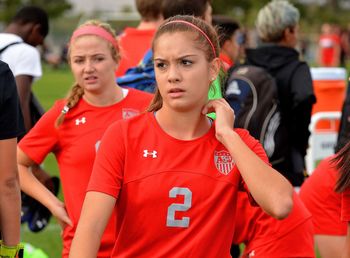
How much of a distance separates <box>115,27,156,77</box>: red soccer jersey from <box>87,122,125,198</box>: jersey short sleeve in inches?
109

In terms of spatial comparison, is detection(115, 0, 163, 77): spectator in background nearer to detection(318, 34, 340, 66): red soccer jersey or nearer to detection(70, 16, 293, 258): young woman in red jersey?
detection(70, 16, 293, 258): young woman in red jersey

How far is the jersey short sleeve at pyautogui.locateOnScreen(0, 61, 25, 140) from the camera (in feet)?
13.3

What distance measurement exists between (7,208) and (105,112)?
117 cm

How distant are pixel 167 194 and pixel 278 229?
1753mm

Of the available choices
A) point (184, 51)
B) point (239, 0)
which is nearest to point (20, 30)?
point (184, 51)

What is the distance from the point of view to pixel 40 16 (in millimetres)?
7461

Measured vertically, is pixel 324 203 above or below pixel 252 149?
below

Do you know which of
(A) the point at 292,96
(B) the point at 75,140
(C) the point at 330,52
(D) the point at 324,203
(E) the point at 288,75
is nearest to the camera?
(B) the point at 75,140

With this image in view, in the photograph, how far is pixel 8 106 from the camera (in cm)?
411

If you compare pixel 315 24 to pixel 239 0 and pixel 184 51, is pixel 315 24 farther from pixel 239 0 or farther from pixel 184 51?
pixel 184 51

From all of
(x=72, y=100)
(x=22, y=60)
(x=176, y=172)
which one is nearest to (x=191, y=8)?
(x=72, y=100)

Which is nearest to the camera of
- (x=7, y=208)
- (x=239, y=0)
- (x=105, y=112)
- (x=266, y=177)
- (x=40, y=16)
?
(x=266, y=177)

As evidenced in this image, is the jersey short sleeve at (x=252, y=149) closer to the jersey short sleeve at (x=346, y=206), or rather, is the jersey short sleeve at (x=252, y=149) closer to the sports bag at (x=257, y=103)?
the jersey short sleeve at (x=346, y=206)

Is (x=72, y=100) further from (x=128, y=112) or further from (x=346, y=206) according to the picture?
(x=346, y=206)
